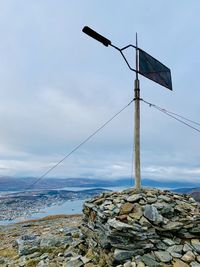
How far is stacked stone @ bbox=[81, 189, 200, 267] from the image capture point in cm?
758

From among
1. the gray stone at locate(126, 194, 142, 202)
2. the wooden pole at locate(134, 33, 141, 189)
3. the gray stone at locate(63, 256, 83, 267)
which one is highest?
the wooden pole at locate(134, 33, 141, 189)

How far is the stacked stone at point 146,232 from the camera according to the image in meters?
7.58

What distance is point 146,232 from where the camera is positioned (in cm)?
794

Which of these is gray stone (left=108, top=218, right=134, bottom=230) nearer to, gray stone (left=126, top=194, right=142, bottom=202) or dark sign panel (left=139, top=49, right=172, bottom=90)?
gray stone (left=126, top=194, right=142, bottom=202)

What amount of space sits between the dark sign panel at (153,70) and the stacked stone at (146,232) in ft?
17.2

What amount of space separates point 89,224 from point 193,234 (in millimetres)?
4189

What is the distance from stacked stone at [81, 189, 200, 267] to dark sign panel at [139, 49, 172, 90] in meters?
5.23

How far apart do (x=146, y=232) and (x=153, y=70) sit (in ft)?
23.3

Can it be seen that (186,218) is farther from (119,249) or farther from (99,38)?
(99,38)

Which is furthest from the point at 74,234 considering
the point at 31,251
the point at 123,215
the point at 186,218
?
the point at 186,218

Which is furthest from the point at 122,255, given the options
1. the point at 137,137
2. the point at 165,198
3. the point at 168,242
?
the point at 137,137

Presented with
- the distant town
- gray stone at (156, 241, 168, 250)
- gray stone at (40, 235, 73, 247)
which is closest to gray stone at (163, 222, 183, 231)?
gray stone at (156, 241, 168, 250)

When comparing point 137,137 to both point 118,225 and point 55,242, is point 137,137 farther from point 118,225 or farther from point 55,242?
point 55,242

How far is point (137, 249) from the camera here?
25.6ft
